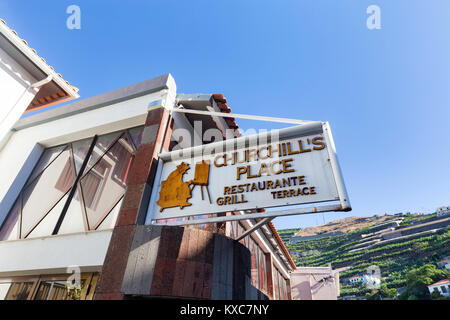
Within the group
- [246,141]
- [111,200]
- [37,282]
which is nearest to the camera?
[246,141]

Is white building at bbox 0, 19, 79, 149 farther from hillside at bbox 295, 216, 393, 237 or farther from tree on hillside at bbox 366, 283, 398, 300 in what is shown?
hillside at bbox 295, 216, 393, 237

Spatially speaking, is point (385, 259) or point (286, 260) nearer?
point (286, 260)

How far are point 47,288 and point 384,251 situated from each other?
372 feet

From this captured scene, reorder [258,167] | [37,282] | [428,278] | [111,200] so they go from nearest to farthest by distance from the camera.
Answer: [258,167], [37,282], [111,200], [428,278]

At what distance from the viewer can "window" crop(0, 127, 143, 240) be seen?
219 inches

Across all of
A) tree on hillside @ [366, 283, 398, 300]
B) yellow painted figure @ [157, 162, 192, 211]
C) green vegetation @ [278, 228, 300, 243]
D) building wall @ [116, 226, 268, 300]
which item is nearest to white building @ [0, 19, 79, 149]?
yellow painted figure @ [157, 162, 192, 211]

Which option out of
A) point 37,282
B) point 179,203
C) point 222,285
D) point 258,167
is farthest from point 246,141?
point 37,282

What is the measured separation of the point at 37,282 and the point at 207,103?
5.30 meters

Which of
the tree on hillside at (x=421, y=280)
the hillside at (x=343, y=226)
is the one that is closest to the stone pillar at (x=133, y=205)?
the tree on hillside at (x=421, y=280)

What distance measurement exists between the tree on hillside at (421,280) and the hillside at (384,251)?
680 cm

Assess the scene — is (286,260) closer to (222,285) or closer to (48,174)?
(222,285)

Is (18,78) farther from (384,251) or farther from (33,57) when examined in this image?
(384,251)

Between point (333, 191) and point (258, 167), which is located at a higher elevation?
point (258, 167)

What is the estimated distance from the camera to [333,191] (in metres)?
3.46
